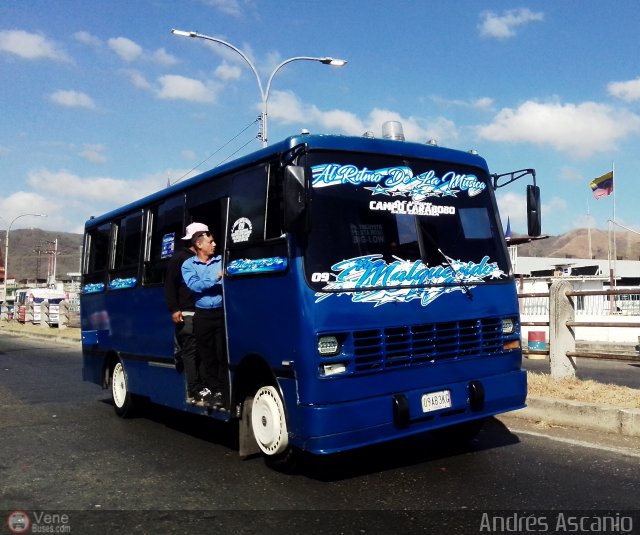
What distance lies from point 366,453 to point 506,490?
1.68 meters

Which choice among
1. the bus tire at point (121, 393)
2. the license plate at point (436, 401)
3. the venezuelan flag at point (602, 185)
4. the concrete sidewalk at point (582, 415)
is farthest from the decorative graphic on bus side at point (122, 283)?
the venezuelan flag at point (602, 185)

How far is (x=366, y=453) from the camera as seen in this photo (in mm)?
6527

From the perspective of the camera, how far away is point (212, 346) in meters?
6.57

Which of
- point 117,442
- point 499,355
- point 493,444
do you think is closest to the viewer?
point 499,355

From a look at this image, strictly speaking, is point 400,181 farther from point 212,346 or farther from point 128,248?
point 128,248

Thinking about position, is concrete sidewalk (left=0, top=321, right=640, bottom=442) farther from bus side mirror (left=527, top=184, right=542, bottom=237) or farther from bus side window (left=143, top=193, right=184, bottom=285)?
bus side window (left=143, top=193, right=184, bottom=285)

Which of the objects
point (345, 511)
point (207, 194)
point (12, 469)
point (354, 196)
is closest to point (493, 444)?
point (345, 511)

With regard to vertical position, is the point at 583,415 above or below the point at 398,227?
below

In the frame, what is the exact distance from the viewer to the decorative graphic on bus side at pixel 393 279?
544 centimetres

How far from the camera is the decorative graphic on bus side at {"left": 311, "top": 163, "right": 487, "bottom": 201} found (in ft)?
18.3

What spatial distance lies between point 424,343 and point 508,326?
1092mm

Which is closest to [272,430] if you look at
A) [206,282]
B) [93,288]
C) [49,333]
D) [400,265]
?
[206,282]

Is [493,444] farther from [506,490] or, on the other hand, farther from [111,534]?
[111,534]

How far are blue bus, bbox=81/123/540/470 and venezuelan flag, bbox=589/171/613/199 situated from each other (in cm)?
3874
